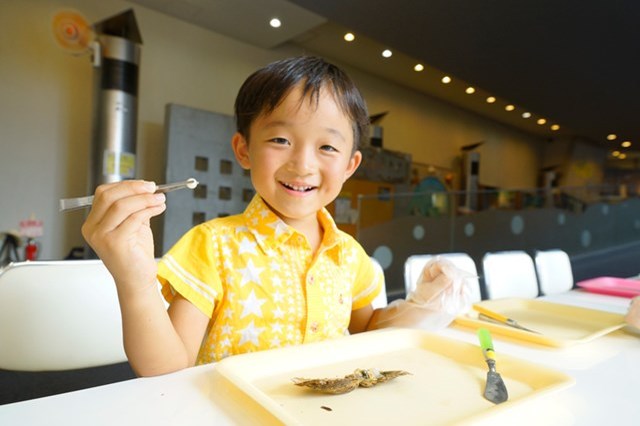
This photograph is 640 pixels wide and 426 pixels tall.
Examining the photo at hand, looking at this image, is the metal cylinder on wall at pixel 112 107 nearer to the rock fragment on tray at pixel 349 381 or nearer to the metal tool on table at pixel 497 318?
the metal tool on table at pixel 497 318

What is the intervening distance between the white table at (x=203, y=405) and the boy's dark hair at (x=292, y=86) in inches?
18.2

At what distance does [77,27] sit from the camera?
3730mm

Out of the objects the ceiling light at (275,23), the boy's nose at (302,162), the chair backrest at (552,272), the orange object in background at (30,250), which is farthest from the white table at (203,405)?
the ceiling light at (275,23)

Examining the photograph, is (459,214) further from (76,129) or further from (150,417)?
(150,417)

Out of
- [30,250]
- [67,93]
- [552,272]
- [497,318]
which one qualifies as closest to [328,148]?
[497,318]

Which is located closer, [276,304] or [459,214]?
[276,304]

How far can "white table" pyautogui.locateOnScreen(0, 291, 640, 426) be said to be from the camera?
0.44 metres

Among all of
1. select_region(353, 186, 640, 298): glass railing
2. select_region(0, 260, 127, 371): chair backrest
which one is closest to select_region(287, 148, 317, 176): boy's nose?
select_region(0, 260, 127, 371): chair backrest

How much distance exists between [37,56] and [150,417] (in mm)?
4175

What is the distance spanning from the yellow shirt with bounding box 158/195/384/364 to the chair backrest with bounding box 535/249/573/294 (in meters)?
1.78

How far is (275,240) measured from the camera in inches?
32.1

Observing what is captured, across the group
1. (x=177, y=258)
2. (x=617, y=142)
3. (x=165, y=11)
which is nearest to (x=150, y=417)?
(x=177, y=258)

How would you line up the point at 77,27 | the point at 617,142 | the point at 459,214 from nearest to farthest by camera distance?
the point at 77,27 < the point at 459,214 < the point at 617,142

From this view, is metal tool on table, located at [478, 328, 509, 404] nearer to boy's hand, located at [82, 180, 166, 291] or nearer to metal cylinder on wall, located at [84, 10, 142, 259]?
boy's hand, located at [82, 180, 166, 291]
